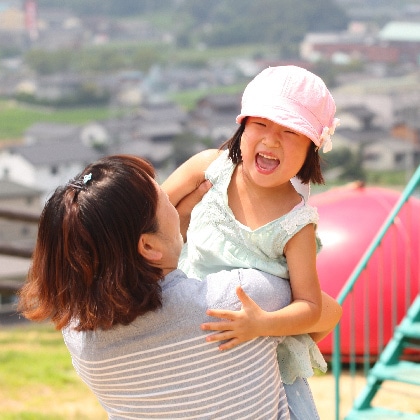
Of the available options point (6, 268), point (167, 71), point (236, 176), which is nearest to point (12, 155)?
point (6, 268)

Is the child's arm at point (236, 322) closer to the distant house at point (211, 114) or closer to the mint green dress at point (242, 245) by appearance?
the mint green dress at point (242, 245)

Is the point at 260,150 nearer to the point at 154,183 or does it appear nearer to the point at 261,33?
the point at 154,183

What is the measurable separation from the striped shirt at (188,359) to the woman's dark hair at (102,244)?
0.03m

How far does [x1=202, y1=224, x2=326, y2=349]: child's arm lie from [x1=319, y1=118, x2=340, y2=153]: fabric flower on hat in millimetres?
121

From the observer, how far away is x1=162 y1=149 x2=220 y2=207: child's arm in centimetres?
147

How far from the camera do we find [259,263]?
1299 millimetres

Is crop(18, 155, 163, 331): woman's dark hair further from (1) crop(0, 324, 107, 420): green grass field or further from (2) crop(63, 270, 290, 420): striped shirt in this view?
(1) crop(0, 324, 107, 420): green grass field

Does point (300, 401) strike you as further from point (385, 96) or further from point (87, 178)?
point (385, 96)

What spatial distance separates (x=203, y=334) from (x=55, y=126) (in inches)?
1323

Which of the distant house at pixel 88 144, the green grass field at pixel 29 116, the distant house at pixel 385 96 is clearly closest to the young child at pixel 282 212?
the distant house at pixel 88 144

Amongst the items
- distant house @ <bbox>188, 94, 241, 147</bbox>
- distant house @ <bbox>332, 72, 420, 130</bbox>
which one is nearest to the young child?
distant house @ <bbox>332, 72, 420, 130</bbox>

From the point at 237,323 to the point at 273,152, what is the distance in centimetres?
26

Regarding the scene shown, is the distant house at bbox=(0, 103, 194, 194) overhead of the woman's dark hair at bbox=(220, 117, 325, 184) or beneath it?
beneath

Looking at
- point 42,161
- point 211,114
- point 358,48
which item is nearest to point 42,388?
→ point 42,161
